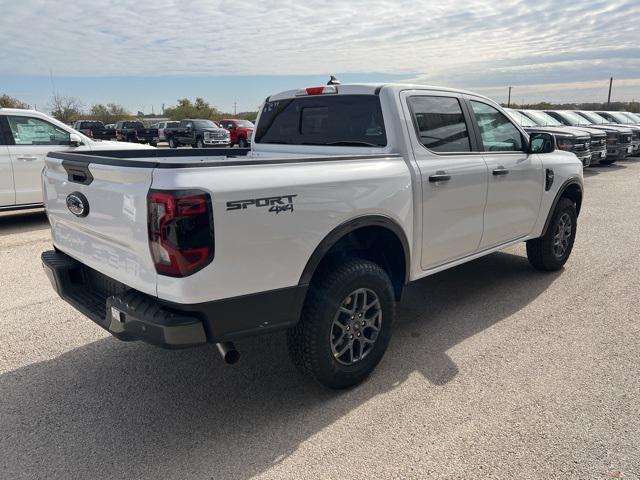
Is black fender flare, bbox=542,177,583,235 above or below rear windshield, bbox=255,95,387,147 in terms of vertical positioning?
below

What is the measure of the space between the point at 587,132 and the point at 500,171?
12040 millimetres

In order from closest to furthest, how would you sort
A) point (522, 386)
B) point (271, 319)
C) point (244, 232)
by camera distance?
1. point (244, 232)
2. point (271, 319)
3. point (522, 386)

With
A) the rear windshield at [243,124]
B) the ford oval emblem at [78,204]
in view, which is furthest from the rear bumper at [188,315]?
the rear windshield at [243,124]

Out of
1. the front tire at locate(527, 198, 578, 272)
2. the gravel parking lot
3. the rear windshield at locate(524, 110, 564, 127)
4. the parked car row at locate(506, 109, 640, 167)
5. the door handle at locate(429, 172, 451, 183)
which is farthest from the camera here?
the rear windshield at locate(524, 110, 564, 127)

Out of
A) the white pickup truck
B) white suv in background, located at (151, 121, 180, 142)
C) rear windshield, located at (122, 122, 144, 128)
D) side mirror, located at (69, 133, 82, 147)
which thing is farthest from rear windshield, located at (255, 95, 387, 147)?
rear windshield, located at (122, 122, 144, 128)

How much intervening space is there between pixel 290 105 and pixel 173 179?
232 cm

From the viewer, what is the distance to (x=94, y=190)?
2855 millimetres

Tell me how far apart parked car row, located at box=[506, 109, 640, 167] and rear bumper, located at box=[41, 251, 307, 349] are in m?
10.6

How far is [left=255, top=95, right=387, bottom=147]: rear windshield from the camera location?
12.5 ft

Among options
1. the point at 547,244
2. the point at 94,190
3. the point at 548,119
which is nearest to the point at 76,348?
the point at 94,190

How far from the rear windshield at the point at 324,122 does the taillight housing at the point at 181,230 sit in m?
1.74

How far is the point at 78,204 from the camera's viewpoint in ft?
9.87

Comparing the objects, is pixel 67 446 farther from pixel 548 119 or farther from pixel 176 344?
pixel 548 119

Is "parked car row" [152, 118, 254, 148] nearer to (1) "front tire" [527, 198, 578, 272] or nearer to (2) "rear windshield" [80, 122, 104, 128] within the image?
(2) "rear windshield" [80, 122, 104, 128]
